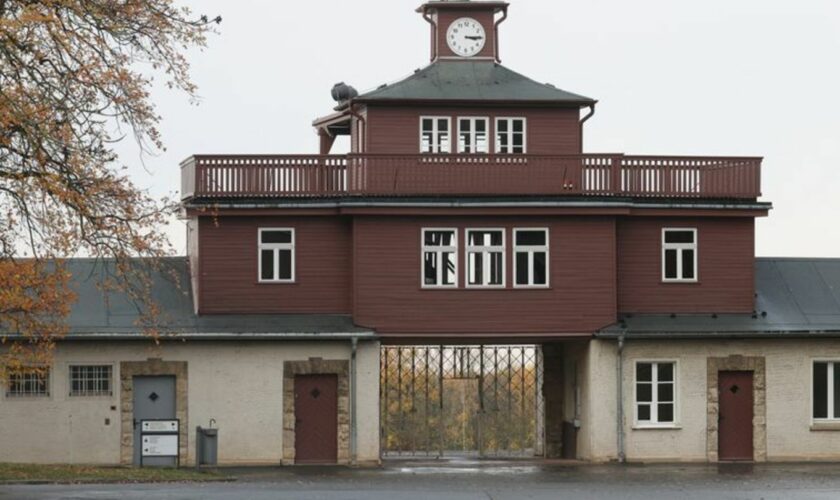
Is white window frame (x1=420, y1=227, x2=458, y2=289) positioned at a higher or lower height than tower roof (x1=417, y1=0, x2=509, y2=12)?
lower

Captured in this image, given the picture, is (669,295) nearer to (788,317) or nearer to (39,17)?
(788,317)

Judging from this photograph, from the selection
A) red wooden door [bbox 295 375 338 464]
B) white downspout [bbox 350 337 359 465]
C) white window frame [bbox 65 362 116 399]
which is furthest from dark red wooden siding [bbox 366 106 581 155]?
white window frame [bbox 65 362 116 399]

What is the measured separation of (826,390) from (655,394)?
13.9ft

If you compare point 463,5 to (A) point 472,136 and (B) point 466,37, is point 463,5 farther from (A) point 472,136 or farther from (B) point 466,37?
(A) point 472,136

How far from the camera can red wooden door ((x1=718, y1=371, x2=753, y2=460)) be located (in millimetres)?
43562

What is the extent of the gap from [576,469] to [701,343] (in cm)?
524

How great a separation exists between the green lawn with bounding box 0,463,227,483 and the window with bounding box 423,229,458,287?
26.0 feet

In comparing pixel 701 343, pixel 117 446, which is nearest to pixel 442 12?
pixel 701 343

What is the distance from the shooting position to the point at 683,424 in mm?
43312

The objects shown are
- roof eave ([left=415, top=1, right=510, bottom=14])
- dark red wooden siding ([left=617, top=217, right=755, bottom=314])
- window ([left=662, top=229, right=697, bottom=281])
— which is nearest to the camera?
dark red wooden siding ([left=617, top=217, right=755, bottom=314])

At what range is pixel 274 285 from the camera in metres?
43.4

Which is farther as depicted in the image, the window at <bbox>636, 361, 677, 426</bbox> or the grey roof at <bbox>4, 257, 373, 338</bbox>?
the window at <bbox>636, 361, 677, 426</bbox>

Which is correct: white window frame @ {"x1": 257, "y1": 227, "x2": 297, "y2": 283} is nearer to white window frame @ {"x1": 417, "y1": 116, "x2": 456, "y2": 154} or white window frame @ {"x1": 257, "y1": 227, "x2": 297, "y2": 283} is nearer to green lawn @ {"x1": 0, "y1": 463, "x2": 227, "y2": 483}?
white window frame @ {"x1": 417, "y1": 116, "x2": 456, "y2": 154}

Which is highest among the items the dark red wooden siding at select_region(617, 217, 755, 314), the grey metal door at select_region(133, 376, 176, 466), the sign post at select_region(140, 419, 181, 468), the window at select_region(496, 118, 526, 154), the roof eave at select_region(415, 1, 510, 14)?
the roof eave at select_region(415, 1, 510, 14)
